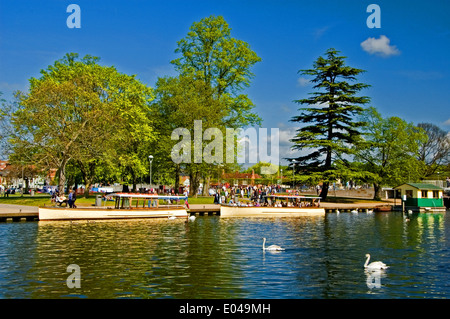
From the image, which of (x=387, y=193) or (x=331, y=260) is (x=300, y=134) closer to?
(x=387, y=193)

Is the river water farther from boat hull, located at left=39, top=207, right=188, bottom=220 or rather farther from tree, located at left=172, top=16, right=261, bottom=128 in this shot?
tree, located at left=172, top=16, right=261, bottom=128

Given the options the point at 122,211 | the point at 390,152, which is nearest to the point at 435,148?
the point at 390,152

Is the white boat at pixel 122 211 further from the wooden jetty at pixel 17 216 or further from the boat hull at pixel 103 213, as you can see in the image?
the wooden jetty at pixel 17 216

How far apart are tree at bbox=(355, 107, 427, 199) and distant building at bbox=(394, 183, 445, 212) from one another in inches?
402

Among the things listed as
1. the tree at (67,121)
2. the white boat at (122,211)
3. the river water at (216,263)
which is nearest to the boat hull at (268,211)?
the white boat at (122,211)

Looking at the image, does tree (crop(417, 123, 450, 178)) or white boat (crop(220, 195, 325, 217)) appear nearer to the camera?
white boat (crop(220, 195, 325, 217))

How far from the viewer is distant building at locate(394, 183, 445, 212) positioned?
6469cm

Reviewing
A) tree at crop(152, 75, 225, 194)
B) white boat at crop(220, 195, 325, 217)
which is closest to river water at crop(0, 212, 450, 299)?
white boat at crop(220, 195, 325, 217)

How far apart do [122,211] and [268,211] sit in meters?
17.8

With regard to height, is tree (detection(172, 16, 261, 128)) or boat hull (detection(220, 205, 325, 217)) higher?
tree (detection(172, 16, 261, 128))

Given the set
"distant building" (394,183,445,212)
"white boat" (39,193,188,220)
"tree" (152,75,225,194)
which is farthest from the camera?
"distant building" (394,183,445,212)

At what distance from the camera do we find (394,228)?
39.2 meters
